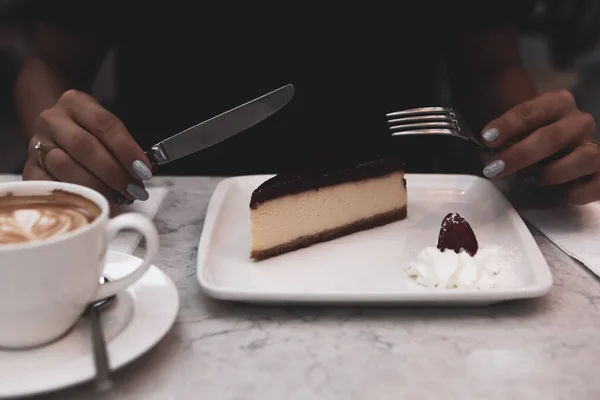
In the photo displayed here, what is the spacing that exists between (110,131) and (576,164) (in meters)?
0.79

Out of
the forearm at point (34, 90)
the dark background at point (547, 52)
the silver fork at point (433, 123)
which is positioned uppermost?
the forearm at point (34, 90)

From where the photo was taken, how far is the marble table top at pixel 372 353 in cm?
64

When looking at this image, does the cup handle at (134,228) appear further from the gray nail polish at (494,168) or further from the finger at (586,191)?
the finger at (586,191)

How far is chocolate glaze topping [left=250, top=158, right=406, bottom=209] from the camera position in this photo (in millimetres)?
977

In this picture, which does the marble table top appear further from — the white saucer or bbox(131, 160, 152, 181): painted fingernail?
bbox(131, 160, 152, 181): painted fingernail

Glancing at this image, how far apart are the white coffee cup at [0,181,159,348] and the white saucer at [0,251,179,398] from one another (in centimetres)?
2

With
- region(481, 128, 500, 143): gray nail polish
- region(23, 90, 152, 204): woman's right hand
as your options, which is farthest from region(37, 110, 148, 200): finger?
region(481, 128, 500, 143): gray nail polish

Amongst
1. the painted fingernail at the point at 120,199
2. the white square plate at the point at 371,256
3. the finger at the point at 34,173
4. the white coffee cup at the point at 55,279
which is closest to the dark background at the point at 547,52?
the finger at the point at 34,173

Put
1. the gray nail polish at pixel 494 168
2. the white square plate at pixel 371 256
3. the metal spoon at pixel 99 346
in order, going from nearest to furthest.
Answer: the metal spoon at pixel 99 346 < the white square plate at pixel 371 256 < the gray nail polish at pixel 494 168

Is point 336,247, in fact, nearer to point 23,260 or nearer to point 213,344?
point 213,344

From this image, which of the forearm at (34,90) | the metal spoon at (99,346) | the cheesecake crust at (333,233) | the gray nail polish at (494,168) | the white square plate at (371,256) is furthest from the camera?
the forearm at (34,90)

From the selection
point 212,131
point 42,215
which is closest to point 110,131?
point 212,131

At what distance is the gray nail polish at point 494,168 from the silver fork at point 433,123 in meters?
0.04

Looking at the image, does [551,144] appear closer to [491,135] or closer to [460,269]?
[491,135]
